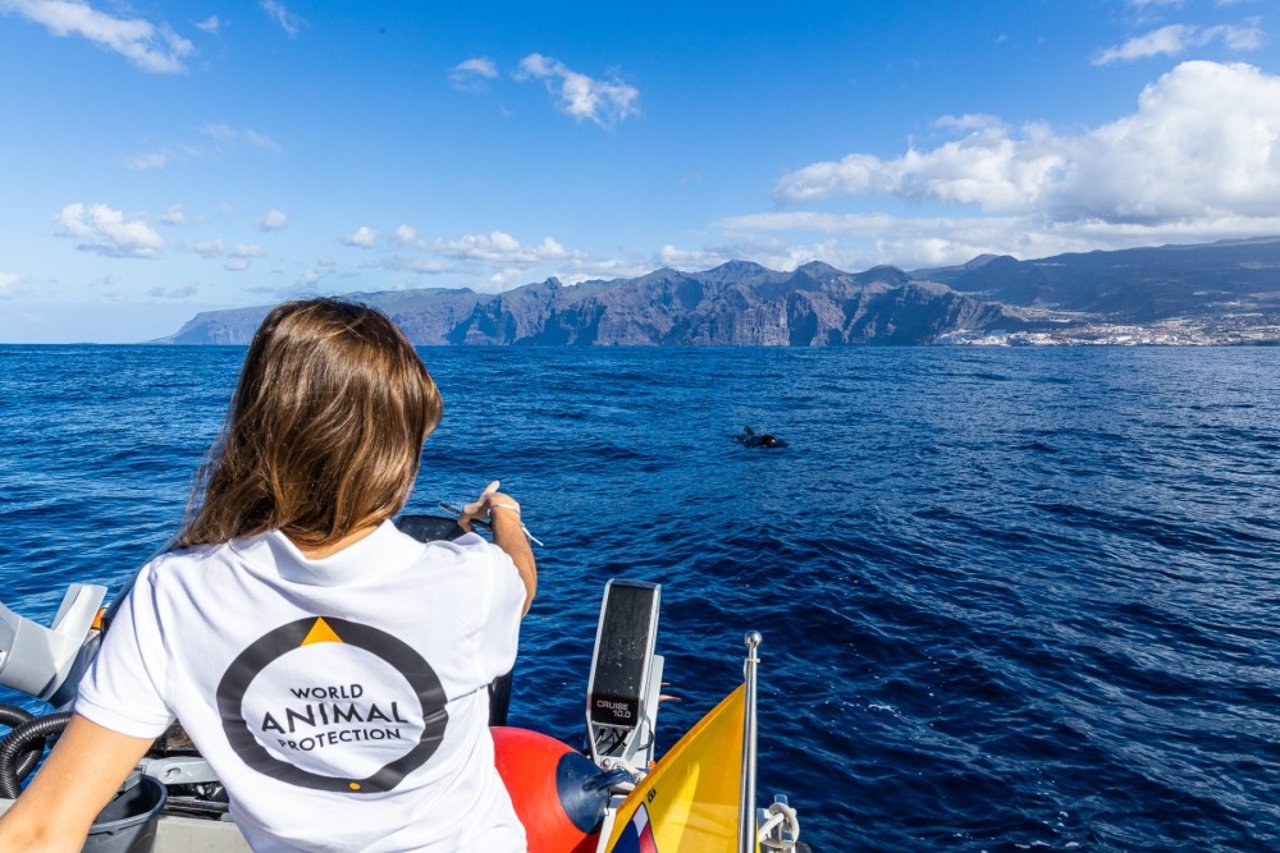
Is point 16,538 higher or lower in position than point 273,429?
lower

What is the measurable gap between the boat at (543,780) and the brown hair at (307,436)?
224cm

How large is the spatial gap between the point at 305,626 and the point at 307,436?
0.39 meters

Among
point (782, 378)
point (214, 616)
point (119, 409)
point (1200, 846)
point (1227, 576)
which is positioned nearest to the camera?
point (214, 616)

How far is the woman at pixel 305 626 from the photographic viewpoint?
4.27ft

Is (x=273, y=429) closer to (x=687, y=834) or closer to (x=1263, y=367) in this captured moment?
(x=687, y=834)

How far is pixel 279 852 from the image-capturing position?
1563 millimetres

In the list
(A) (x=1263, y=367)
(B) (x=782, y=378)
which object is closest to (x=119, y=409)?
(B) (x=782, y=378)

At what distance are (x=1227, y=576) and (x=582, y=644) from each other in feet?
42.1

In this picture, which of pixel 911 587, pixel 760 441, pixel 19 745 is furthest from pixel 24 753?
pixel 760 441

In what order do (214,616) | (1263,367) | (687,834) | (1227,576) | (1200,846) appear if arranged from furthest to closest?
(1263,367) < (1227,576) < (1200,846) < (687,834) < (214,616)

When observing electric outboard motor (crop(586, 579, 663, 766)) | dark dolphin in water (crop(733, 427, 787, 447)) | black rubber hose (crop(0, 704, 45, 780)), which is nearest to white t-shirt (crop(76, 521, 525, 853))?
black rubber hose (crop(0, 704, 45, 780))

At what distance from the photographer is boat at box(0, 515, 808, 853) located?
2.89 metres

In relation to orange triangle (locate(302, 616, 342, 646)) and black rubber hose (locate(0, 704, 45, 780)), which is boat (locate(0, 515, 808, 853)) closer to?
black rubber hose (locate(0, 704, 45, 780))

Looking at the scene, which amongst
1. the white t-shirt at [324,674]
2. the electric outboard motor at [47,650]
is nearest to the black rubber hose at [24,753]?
the electric outboard motor at [47,650]
